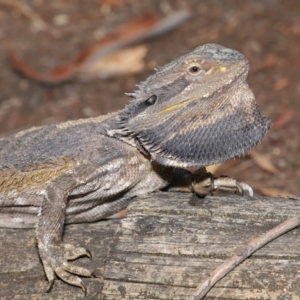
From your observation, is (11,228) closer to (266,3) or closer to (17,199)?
(17,199)

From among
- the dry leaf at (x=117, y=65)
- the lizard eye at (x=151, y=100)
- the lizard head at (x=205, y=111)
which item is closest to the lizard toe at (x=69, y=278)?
the lizard head at (x=205, y=111)

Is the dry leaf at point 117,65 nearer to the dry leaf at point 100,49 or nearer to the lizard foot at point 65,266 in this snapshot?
the dry leaf at point 100,49

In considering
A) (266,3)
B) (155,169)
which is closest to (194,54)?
(155,169)

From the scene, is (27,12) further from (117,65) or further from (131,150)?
(131,150)

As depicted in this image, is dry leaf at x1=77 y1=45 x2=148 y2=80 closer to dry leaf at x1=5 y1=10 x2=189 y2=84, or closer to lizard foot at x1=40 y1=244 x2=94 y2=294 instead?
dry leaf at x1=5 y1=10 x2=189 y2=84

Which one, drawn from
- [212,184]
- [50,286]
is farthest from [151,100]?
[50,286]

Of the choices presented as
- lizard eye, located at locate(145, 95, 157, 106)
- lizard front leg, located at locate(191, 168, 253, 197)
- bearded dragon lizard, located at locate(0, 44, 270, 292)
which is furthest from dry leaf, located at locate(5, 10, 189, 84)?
lizard eye, located at locate(145, 95, 157, 106)

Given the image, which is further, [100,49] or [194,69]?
[100,49]

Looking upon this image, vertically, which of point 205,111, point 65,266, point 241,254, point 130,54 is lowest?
point 65,266
